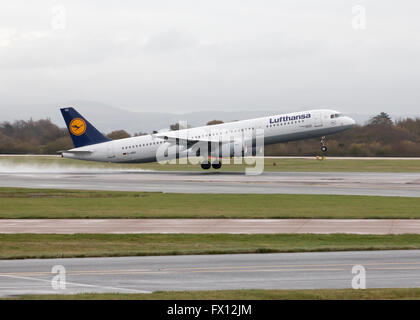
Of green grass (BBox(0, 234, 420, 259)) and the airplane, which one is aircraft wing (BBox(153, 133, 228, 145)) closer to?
the airplane

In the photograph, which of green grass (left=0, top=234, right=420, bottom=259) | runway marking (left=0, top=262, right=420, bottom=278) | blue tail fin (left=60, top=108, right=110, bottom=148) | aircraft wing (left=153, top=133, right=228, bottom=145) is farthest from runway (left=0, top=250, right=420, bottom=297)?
blue tail fin (left=60, top=108, right=110, bottom=148)

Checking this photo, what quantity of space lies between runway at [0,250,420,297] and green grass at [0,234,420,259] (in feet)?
2.98

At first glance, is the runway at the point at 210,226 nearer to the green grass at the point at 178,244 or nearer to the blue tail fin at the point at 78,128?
the green grass at the point at 178,244

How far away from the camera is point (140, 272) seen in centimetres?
1752

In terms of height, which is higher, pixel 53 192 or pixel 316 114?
pixel 316 114

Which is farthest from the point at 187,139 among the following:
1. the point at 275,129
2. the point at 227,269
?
the point at 227,269

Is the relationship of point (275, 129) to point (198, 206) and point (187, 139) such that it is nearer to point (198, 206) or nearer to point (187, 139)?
point (187, 139)

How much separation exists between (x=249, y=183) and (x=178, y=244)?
27982 millimetres

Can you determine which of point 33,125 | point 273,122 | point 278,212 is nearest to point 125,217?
point 278,212

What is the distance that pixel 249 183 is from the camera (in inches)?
1993

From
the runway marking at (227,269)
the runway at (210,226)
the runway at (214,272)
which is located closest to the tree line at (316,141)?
the runway at (210,226)
